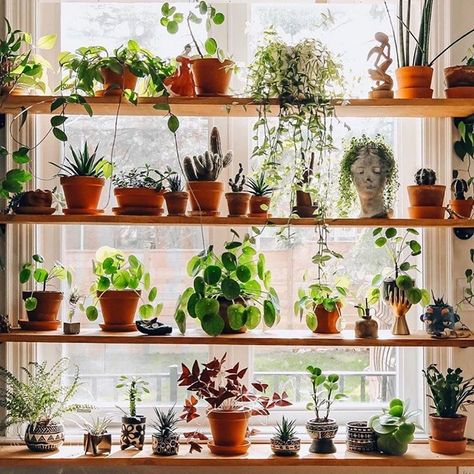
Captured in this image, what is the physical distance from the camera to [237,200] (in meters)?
2.80

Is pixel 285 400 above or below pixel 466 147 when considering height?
below

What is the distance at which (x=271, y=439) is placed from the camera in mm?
2816

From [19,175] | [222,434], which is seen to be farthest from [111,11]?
[222,434]

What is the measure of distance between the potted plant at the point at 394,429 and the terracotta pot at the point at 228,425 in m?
0.46

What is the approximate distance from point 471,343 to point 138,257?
4.21 ft

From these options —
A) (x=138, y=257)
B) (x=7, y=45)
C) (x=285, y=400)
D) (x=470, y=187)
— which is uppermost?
(x=7, y=45)

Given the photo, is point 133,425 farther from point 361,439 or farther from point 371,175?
point 371,175

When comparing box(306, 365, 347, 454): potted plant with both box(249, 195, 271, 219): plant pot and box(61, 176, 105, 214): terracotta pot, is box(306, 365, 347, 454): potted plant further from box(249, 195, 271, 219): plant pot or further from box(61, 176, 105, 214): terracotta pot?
box(61, 176, 105, 214): terracotta pot

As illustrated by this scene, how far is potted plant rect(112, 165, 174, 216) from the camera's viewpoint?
279 cm

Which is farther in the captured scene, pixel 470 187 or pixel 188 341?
Answer: pixel 470 187

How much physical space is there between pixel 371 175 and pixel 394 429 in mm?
891

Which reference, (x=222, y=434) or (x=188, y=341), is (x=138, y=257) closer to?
(x=188, y=341)

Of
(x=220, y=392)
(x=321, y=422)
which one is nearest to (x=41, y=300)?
(x=220, y=392)

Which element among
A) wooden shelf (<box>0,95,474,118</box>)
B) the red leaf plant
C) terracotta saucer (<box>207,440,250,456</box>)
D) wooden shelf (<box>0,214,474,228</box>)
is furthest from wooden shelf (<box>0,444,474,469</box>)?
wooden shelf (<box>0,95,474,118</box>)
